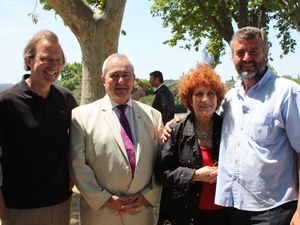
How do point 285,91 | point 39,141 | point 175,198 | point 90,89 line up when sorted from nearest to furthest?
point 285,91
point 39,141
point 175,198
point 90,89

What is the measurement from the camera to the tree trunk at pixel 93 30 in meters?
6.91

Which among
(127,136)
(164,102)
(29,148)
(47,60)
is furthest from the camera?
(164,102)

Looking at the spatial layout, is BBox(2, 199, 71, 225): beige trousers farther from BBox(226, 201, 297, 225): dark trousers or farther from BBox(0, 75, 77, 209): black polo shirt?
BBox(226, 201, 297, 225): dark trousers

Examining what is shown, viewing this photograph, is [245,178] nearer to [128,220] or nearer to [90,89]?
[128,220]

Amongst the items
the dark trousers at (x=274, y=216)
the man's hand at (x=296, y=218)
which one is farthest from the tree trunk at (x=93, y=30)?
the man's hand at (x=296, y=218)

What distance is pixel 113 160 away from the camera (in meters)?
3.47

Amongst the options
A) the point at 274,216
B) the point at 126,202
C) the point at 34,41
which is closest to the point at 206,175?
the point at 274,216

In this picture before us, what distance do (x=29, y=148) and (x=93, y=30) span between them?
412 centimetres

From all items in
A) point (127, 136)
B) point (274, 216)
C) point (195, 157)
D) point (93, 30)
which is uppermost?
point (93, 30)

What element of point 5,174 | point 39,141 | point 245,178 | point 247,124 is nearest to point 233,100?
point 247,124

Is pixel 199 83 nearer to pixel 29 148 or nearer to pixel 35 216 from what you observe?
pixel 29 148

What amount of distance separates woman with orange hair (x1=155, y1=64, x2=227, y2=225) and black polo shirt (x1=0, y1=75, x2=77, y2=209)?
0.97m

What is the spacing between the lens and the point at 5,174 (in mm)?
3248

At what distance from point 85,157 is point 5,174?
69 centimetres
